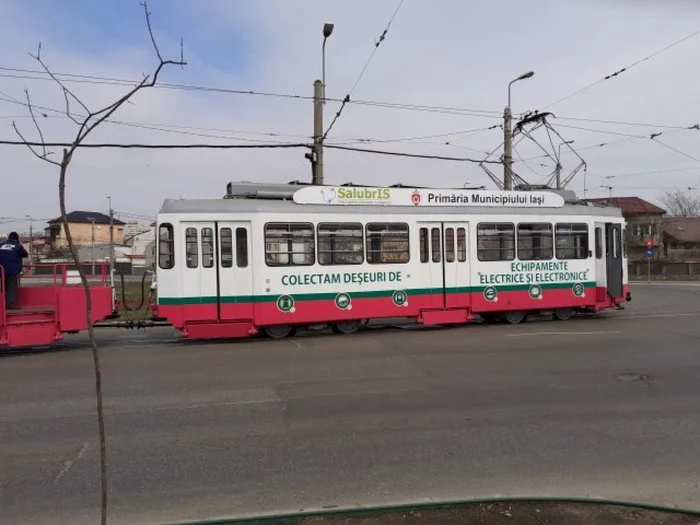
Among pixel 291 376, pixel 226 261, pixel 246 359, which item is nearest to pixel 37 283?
pixel 226 261

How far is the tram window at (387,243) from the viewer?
1252cm

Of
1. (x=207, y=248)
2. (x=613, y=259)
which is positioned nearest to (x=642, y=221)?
(x=613, y=259)

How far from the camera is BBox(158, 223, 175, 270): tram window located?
11.2 metres

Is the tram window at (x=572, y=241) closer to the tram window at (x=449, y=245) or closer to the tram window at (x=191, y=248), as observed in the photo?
the tram window at (x=449, y=245)

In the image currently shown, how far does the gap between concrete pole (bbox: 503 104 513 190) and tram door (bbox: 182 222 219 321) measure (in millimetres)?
13860

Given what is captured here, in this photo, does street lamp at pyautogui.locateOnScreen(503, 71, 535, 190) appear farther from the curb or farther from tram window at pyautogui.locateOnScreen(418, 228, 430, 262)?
the curb

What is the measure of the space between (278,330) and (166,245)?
9.68 feet

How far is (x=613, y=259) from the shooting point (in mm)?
14961

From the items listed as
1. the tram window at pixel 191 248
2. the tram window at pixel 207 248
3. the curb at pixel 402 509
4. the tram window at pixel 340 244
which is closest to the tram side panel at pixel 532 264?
the tram window at pixel 340 244

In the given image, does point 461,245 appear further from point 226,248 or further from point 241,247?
point 226,248

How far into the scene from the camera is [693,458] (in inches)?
192

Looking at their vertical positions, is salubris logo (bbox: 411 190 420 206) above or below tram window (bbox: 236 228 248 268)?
above

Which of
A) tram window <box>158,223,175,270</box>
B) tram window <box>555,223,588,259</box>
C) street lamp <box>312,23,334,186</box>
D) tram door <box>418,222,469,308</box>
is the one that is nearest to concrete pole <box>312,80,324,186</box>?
street lamp <box>312,23,334,186</box>

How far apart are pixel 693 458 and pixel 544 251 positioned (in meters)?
9.64
